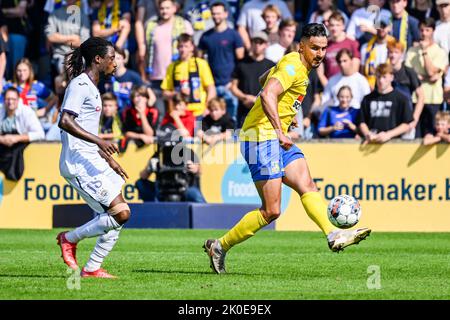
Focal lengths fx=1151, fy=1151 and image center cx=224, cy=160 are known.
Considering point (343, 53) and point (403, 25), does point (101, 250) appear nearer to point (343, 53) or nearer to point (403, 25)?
point (343, 53)

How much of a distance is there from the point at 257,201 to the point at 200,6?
4426mm

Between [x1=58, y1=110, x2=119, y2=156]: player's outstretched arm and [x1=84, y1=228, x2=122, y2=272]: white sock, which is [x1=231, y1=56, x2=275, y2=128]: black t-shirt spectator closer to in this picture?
[x1=84, y1=228, x2=122, y2=272]: white sock

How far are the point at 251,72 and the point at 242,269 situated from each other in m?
8.18

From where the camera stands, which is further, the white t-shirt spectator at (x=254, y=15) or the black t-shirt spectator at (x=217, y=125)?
the white t-shirt spectator at (x=254, y=15)

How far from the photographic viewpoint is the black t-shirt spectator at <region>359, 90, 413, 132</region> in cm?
1948

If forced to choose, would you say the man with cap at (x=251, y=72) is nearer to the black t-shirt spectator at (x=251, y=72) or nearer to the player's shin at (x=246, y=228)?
the black t-shirt spectator at (x=251, y=72)

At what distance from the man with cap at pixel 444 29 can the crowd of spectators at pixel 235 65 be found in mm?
22

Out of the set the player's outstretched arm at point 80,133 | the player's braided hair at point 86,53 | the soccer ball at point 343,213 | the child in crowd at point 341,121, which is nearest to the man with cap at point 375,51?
the child in crowd at point 341,121

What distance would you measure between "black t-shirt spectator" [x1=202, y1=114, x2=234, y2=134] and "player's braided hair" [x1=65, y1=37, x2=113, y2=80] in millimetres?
8308

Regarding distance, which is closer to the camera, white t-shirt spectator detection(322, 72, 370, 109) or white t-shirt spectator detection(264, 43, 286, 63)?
white t-shirt spectator detection(322, 72, 370, 109)

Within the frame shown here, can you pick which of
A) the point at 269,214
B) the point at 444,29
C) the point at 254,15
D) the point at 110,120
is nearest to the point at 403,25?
the point at 444,29

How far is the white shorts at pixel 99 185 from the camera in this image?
11.2 meters

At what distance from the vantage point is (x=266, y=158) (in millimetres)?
11758

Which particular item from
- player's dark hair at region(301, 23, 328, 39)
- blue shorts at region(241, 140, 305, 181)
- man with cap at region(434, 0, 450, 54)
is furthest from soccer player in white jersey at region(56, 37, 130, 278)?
man with cap at region(434, 0, 450, 54)
